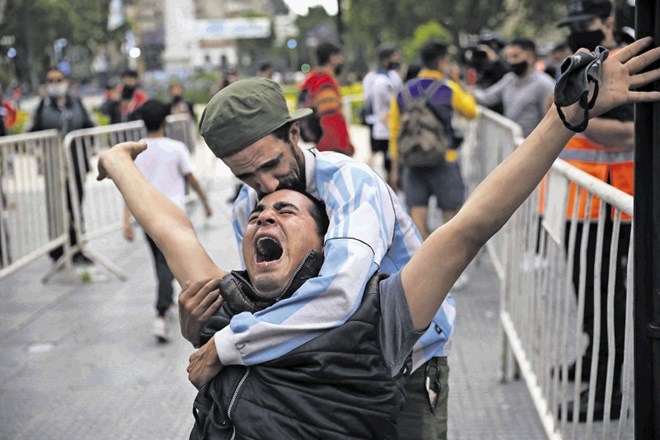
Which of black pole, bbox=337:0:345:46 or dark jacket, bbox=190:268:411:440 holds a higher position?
black pole, bbox=337:0:345:46

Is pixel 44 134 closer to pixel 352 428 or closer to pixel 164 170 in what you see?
pixel 164 170

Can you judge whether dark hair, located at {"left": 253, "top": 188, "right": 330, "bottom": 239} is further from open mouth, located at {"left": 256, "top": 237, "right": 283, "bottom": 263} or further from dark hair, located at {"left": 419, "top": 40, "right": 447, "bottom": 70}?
dark hair, located at {"left": 419, "top": 40, "right": 447, "bottom": 70}

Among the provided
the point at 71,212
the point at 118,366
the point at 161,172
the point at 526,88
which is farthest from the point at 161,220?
the point at 71,212

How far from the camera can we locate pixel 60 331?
7363mm

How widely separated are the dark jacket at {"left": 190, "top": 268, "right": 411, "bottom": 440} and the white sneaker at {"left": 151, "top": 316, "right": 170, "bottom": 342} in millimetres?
4663

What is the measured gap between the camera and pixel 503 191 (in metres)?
2.09

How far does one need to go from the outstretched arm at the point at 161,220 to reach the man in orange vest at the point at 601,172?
154 cm

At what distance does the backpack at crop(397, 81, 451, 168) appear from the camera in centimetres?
773

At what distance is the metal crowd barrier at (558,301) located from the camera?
11.0ft

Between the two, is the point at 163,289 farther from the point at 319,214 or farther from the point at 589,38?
the point at 319,214

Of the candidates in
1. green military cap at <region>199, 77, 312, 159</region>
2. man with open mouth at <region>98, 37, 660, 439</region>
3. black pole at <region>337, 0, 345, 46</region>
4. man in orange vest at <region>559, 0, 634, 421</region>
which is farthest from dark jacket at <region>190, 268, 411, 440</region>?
black pole at <region>337, 0, 345, 46</region>

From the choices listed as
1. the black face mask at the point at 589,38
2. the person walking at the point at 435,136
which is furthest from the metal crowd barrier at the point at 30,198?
the black face mask at the point at 589,38

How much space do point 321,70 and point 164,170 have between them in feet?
8.91

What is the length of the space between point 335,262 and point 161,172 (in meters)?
4.94
